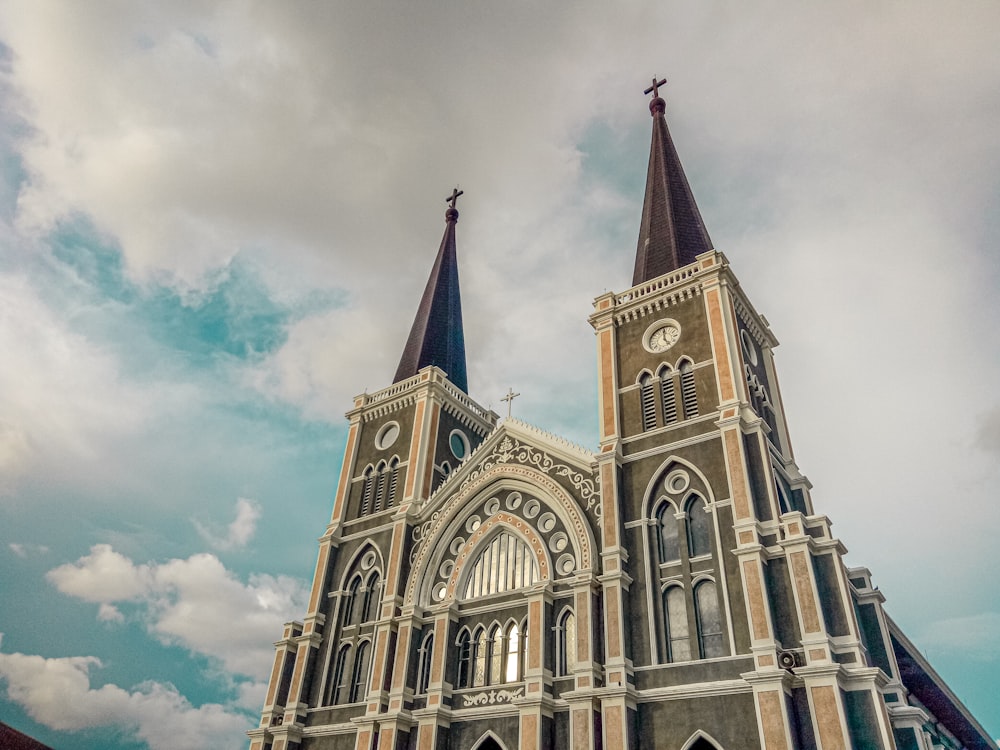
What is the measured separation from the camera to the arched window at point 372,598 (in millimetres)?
28828

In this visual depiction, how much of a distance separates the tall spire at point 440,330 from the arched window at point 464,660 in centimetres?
1542

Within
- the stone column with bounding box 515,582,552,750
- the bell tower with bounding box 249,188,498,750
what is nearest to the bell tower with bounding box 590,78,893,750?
the stone column with bounding box 515,582,552,750

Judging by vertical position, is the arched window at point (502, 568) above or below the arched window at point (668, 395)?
below

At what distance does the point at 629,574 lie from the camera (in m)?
22.4

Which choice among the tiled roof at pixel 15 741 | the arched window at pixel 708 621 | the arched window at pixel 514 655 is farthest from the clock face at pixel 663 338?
the tiled roof at pixel 15 741

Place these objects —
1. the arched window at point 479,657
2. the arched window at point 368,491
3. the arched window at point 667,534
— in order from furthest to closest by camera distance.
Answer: the arched window at point 368,491 < the arched window at point 479,657 < the arched window at point 667,534

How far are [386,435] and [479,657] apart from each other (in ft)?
43.3

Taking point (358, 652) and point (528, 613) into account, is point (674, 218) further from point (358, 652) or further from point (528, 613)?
point (358, 652)

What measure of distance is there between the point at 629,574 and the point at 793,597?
5.03 meters

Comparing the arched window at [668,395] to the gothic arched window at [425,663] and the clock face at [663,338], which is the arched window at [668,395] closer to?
the clock face at [663,338]

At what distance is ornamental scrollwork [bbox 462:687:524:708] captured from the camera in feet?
74.2

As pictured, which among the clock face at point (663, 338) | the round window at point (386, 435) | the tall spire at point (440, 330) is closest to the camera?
the clock face at point (663, 338)

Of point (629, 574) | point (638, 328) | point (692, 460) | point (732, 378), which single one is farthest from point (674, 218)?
point (629, 574)

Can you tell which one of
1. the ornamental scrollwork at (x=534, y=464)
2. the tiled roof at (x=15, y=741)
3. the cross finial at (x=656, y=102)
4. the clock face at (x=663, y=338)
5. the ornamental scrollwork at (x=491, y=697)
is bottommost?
the tiled roof at (x=15, y=741)
